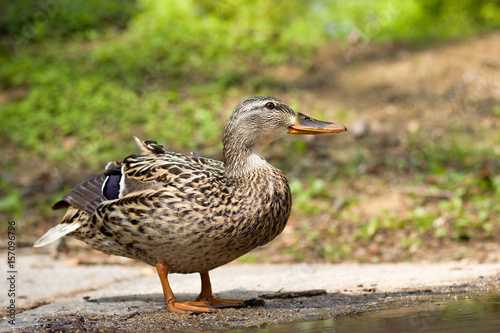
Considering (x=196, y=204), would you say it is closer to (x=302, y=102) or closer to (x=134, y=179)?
(x=134, y=179)

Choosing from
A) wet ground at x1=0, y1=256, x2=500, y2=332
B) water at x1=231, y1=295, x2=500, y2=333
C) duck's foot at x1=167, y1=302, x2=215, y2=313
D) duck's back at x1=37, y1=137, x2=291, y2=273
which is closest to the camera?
water at x1=231, y1=295, x2=500, y2=333

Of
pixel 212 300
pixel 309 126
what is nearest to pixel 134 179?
pixel 212 300

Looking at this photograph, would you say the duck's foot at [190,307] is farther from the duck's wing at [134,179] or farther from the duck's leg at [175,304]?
the duck's wing at [134,179]

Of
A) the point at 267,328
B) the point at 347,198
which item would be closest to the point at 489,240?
the point at 347,198

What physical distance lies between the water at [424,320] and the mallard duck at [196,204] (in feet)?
2.37

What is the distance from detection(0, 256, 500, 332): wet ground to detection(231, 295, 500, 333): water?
0.08 metres

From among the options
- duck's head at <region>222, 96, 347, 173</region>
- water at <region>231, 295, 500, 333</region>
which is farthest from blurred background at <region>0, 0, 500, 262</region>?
duck's head at <region>222, 96, 347, 173</region>

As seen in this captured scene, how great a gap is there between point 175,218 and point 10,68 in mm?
8639

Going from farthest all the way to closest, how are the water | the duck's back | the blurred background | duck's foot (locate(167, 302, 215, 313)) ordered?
1. the blurred background
2. duck's foot (locate(167, 302, 215, 313))
3. the duck's back
4. the water

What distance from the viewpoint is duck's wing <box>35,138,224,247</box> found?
12.9ft

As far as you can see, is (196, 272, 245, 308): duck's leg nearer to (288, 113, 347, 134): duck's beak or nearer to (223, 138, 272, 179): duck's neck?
(223, 138, 272, 179): duck's neck

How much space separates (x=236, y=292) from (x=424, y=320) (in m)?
1.84

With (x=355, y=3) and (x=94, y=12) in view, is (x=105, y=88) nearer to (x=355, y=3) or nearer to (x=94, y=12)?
(x=94, y=12)

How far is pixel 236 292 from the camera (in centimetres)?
471
